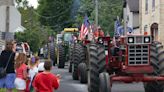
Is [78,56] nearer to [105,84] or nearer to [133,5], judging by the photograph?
[105,84]

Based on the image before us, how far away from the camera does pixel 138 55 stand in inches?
605

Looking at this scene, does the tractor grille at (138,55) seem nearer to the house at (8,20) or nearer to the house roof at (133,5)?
the house at (8,20)

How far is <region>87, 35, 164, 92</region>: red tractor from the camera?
15.2 metres

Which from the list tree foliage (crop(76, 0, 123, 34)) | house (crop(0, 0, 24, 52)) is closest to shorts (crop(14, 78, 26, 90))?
house (crop(0, 0, 24, 52))

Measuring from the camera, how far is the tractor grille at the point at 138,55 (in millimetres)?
15336

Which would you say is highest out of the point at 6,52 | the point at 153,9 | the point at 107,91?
the point at 153,9

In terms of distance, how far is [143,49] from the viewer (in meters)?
15.4

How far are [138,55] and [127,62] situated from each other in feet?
1.22

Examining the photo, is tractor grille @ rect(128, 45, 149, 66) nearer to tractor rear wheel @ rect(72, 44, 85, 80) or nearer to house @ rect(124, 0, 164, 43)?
tractor rear wheel @ rect(72, 44, 85, 80)

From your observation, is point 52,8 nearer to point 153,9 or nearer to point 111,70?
point 153,9

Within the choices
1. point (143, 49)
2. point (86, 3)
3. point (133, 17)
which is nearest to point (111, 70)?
point (143, 49)

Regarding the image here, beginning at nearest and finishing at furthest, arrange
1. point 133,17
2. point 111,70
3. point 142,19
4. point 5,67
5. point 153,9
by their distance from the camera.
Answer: point 5,67
point 111,70
point 153,9
point 142,19
point 133,17

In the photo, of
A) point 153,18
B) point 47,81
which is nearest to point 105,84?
point 47,81

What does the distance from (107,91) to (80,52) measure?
9.20 m
